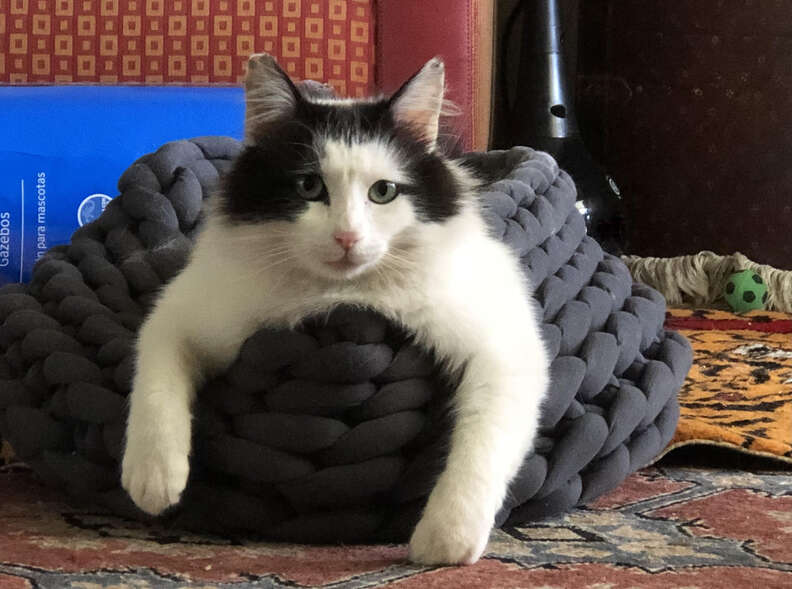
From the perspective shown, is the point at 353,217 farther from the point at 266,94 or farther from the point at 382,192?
the point at 266,94

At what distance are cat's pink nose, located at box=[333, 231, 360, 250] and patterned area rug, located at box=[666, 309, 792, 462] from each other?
60 cm

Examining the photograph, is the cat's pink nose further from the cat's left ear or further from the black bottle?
the black bottle

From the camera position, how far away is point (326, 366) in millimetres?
974

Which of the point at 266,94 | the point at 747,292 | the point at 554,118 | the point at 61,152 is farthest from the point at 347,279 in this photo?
the point at 747,292

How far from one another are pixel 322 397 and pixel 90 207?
1.20 metres

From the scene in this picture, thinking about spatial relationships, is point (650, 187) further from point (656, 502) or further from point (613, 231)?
point (656, 502)

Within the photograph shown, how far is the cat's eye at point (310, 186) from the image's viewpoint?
104 cm

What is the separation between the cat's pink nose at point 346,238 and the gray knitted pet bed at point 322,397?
0.23ft

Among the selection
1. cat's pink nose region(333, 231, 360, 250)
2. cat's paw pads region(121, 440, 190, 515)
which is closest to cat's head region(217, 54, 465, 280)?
cat's pink nose region(333, 231, 360, 250)

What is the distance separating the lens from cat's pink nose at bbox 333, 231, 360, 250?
992 millimetres

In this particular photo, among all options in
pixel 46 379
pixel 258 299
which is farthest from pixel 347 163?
pixel 46 379

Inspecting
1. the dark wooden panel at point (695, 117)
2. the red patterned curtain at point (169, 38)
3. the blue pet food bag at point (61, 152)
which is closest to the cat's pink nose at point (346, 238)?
the blue pet food bag at point (61, 152)

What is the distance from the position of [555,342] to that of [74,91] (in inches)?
50.7

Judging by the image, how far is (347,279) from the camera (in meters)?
1.06
